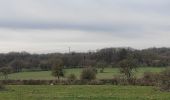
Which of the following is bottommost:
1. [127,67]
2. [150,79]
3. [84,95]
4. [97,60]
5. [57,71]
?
[150,79]

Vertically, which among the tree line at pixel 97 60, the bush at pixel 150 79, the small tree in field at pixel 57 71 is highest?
the tree line at pixel 97 60

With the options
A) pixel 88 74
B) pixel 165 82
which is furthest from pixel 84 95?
pixel 88 74

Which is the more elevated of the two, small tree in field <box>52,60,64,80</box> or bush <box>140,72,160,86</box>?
small tree in field <box>52,60,64,80</box>

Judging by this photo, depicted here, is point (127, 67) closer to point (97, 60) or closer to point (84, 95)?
point (97, 60)

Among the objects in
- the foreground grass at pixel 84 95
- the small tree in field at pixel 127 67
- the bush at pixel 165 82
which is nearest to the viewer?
the foreground grass at pixel 84 95

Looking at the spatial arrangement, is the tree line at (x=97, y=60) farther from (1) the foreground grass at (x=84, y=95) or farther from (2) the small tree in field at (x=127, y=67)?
(1) the foreground grass at (x=84, y=95)

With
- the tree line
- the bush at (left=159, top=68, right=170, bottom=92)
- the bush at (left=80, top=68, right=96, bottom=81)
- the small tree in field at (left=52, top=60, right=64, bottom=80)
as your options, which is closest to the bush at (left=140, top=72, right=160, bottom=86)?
the bush at (left=159, top=68, right=170, bottom=92)

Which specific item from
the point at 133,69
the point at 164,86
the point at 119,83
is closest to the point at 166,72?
the point at 164,86

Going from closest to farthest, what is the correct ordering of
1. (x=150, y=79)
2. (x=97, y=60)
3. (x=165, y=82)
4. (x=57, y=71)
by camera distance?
(x=165, y=82) → (x=150, y=79) → (x=57, y=71) → (x=97, y=60)

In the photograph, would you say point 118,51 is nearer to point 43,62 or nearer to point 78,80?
point 43,62

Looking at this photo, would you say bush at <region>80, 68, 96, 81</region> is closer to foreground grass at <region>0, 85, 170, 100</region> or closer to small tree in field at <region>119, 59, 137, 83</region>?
small tree in field at <region>119, 59, 137, 83</region>

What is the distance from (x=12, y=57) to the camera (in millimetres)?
130500

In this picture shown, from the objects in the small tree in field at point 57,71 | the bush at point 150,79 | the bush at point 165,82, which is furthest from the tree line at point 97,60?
the bush at point 165,82

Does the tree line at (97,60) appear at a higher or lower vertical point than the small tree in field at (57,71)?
higher
